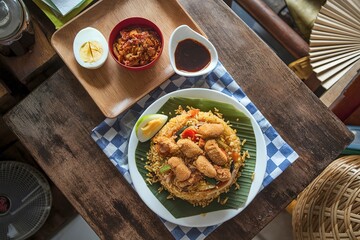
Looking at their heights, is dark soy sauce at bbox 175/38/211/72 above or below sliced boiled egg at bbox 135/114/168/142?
above

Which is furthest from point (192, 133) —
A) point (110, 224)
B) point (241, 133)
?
point (110, 224)

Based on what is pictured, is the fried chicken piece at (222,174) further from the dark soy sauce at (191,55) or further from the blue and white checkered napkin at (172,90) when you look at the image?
the dark soy sauce at (191,55)

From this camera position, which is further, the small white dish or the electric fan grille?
the electric fan grille

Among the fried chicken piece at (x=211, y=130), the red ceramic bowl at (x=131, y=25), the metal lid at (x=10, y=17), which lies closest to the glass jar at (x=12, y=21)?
the metal lid at (x=10, y=17)

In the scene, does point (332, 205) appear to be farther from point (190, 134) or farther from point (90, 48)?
point (90, 48)

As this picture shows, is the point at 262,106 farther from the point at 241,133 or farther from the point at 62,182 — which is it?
the point at 62,182

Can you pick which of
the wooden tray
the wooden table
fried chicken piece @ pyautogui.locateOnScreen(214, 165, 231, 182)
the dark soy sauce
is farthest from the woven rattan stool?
the wooden tray

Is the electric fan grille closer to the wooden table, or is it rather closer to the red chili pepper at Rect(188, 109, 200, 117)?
A: the wooden table
